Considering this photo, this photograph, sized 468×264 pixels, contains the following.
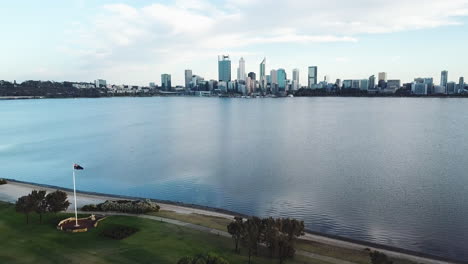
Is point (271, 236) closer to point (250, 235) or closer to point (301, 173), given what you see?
point (250, 235)

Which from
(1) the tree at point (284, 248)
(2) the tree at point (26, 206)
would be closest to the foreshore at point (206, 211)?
(2) the tree at point (26, 206)

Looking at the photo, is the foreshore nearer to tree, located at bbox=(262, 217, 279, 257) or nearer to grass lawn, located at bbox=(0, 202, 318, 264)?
grass lawn, located at bbox=(0, 202, 318, 264)

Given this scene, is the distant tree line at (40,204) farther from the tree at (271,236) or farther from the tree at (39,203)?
the tree at (271,236)

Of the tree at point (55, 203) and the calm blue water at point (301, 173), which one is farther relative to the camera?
the calm blue water at point (301, 173)

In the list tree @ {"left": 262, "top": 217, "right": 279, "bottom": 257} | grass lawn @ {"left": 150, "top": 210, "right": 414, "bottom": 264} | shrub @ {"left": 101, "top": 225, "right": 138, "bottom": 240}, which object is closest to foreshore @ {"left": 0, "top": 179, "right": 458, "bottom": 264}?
grass lawn @ {"left": 150, "top": 210, "right": 414, "bottom": 264}

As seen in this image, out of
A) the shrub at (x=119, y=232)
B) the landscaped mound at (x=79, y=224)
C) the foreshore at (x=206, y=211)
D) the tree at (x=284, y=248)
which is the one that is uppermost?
the tree at (x=284, y=248)

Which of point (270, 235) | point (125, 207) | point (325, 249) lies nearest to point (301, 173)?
point (325, 249)
